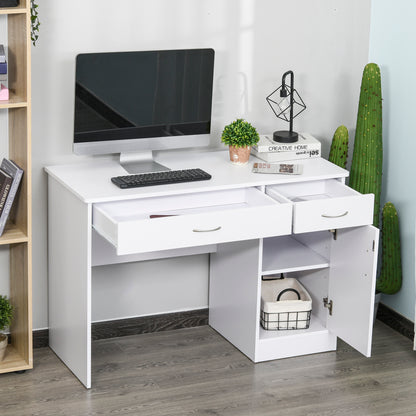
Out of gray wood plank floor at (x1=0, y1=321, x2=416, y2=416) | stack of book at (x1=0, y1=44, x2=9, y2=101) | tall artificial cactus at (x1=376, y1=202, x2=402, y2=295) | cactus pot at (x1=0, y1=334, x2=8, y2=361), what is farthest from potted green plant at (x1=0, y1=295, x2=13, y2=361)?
tall artificial cactus at (x1=376, y1=202, x2=402, y2=295)

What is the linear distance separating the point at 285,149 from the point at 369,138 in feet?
1.14

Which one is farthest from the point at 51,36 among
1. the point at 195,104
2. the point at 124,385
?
the point at 124,385

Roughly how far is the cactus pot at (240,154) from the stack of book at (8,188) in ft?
2.58

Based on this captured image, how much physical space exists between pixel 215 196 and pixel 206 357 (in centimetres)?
66

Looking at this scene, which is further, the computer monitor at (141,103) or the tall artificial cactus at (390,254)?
the tall artificial cactus at (390,254)

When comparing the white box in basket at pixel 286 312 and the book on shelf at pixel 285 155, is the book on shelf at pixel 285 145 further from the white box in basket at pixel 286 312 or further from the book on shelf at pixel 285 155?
the white box in basket at pixel 286 312

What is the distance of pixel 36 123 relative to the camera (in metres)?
3.19

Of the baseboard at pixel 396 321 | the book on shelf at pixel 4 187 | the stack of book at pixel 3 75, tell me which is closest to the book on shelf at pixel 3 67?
the stack of book at pixel 3 75

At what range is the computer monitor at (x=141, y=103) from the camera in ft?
10.0

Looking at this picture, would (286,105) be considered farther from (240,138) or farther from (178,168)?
(178,168)

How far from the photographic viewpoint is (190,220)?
285cm

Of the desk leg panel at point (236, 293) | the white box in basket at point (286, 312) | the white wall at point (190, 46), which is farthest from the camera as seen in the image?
the white box in basket at point (286, 312)

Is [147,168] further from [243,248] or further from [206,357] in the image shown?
[206,357]

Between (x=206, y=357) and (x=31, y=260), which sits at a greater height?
(x=31, y=260)
